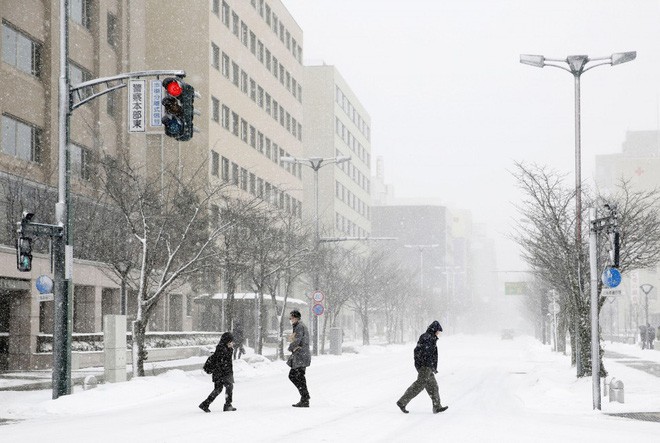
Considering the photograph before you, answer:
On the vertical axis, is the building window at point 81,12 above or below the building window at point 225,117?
above

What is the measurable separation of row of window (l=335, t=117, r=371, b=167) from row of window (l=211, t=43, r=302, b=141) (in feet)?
71.4

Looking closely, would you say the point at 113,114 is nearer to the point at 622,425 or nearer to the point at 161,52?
A: the point at 161,52

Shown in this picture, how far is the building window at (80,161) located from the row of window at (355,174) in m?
62.3

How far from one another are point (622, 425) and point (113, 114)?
4055 cm

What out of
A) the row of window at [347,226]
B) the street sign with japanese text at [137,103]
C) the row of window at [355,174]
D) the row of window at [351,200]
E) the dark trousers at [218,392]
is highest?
the row of window at [355,174]

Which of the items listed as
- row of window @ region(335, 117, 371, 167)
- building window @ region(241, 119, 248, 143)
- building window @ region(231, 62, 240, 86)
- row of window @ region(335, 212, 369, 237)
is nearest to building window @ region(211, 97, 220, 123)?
building window @ region(231, 62, 240, 86)

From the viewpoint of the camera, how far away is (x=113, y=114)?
5222 cm

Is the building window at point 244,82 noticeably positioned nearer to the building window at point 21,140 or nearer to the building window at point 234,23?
the building window at point 234,23

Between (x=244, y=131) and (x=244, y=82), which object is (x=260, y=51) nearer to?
(x=244, y=82)

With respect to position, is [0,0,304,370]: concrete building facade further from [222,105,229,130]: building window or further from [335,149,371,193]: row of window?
[335,149,371,193]: row of window

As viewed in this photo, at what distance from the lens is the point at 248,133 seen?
243 ft

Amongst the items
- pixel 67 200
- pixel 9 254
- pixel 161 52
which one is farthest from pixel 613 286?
pixel 161 52

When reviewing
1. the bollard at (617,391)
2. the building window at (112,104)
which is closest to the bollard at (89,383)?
the bollard at (617,391)

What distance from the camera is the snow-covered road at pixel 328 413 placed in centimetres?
1393
